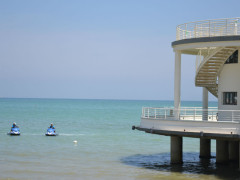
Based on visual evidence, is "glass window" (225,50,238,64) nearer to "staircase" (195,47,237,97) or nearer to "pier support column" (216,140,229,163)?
"staircase" (195,47,237,97)

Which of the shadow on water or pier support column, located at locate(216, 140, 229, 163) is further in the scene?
pier support column, located at locate(216, 140, 229, 163)

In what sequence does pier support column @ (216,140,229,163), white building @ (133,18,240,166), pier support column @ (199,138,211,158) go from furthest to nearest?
1. pier support column @ (199,138,211,158)
2. pier support column @ (216,140,229,163)
3. white building @ (133,18,240,166)

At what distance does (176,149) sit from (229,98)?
4213mm

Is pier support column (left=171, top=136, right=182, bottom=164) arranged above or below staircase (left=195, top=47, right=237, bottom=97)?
below

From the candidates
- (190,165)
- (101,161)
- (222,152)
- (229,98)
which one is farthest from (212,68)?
(101,161)

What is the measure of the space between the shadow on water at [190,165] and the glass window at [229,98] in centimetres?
387

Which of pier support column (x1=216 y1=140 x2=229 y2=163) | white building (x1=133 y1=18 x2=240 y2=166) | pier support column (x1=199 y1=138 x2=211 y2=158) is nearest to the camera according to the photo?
white building (x1=133 y1=18 x2=240 y2=166)

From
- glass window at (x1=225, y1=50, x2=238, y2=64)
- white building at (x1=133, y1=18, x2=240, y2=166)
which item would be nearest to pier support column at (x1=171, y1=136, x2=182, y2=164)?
white building at (x1=133, y1=18, x2=240, y2=166)

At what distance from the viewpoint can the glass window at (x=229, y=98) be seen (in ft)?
96.6

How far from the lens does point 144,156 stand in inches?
1563

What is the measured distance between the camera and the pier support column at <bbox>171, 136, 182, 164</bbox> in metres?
30.2

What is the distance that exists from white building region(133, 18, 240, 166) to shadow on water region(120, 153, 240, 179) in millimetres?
690

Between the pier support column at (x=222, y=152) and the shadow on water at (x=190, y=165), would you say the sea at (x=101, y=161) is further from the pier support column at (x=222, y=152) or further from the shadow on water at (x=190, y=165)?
the pier support column at (x=222, y=152)

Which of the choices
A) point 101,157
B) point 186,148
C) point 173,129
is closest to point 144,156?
point 101,157
